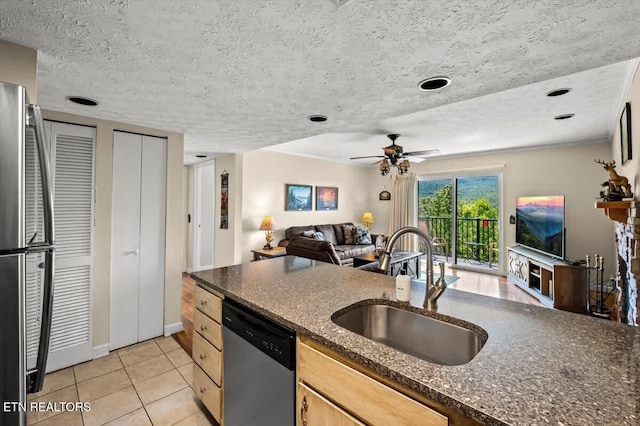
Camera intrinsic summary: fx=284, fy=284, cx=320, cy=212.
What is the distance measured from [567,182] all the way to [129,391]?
6.47 metres

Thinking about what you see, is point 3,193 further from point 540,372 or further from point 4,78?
point 540,372

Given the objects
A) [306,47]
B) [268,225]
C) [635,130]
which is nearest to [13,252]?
[306,47]

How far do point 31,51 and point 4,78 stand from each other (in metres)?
0.19

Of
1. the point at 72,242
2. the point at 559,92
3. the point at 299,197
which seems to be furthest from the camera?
the point at 299,197

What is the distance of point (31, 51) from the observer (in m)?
1.50

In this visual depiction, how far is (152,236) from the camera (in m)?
3.07

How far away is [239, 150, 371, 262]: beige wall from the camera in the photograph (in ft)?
16.4

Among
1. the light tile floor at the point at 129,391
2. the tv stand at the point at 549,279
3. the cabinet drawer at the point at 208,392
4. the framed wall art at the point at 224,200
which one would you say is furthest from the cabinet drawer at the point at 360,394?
the framed wall art at the point at 224,200

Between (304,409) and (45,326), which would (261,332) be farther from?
(45,326)

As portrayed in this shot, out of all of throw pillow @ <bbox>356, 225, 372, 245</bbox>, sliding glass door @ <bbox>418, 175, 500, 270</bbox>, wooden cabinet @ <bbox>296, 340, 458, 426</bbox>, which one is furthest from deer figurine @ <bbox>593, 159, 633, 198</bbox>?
throw pillow @ <bbox>356, 225, 372, 245</bbox>

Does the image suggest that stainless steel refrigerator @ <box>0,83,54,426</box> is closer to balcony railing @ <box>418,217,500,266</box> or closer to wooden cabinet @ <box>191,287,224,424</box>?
wooden cabinet @ <box>191,287,224,424</box>

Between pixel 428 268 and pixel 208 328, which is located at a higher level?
pixel 428 268

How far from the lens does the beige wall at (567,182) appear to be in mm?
4457

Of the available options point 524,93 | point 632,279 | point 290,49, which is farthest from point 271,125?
point 632,279
